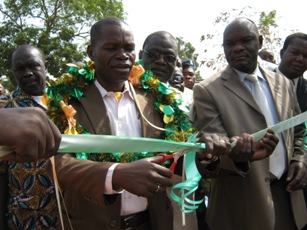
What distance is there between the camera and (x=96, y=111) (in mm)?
2322

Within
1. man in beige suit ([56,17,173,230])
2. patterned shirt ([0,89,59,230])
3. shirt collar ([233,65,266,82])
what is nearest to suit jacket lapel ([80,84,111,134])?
man in beige suit ([56,17,173,230])

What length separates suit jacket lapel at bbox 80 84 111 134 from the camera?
2.27m

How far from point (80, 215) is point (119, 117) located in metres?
0.64

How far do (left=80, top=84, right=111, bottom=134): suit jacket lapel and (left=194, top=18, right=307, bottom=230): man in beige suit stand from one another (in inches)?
33.8

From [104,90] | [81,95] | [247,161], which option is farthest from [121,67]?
[247,161]

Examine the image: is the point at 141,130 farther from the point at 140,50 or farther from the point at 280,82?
the point at 140,50

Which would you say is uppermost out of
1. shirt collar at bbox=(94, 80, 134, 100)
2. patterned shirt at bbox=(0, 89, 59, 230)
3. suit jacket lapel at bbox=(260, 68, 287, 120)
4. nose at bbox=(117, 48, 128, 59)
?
nose at bbox=(117, 48, 128, 59)

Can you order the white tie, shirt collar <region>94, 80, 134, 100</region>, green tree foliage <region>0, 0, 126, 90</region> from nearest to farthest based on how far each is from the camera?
shirt collar <region>94, 80, 134, 100</region> < the white tie < green tree foliage <region>0, 0, 126, 90</region>

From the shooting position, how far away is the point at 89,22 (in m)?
26.3

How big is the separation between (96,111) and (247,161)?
1111 mm

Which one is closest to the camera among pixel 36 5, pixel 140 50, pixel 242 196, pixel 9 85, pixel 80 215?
pixel 80 215

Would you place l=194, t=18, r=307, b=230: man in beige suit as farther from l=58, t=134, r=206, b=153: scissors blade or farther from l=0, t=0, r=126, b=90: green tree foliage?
l=0, t=0, r=126, b=90: green tree foliage

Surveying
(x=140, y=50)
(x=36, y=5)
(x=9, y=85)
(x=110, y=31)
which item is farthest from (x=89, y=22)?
(x=110, y=31)

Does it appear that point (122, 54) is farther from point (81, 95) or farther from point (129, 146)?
point (129, 146)
